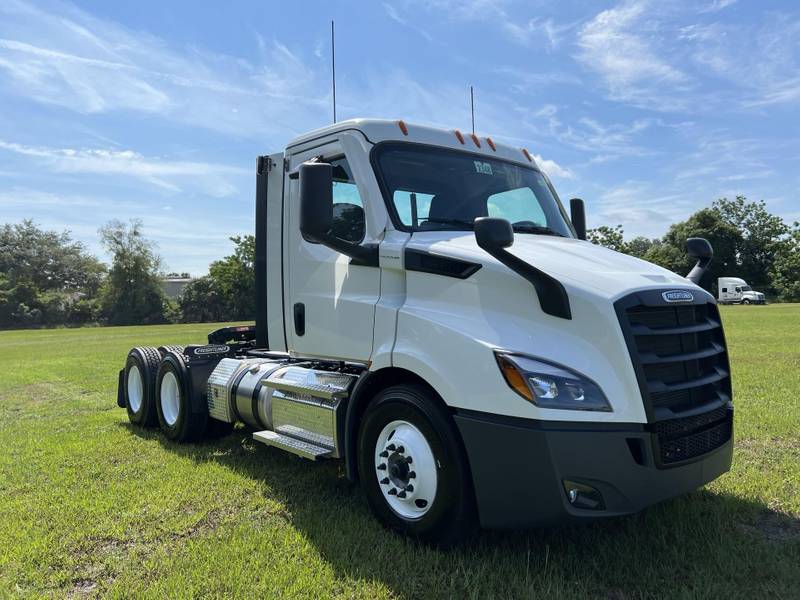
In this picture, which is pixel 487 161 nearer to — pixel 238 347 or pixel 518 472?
pixel 518 472

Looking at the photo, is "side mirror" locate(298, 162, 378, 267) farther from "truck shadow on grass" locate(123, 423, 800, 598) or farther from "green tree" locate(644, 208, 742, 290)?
"green tree" locate(644, 208, 742, 290)

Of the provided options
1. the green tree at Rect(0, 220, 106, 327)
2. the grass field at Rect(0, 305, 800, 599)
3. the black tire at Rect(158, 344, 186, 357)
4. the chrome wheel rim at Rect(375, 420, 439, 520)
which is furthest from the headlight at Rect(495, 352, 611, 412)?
the green tree at Rect(0, 220, 106, 327)

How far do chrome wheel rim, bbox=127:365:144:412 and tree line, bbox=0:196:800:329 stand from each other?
52.0 m

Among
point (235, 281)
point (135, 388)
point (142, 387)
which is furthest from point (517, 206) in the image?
point (235, 281)

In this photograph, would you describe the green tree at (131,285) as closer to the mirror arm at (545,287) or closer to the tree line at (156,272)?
the tree line at (156,272)

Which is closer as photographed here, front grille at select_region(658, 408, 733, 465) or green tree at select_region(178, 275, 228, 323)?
front grille at select_region(658, 408, 733, 465)

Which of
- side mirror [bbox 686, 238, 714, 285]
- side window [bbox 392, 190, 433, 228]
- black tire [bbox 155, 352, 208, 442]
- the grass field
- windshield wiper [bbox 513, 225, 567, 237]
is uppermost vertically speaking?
side window [bbox 392, 190, 433, 228]

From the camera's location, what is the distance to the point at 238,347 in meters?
7.02

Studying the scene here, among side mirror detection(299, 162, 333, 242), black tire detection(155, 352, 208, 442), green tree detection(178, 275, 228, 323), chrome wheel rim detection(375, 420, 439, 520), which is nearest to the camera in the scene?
chrome wheel rim detection(375, 420, 439, 520)

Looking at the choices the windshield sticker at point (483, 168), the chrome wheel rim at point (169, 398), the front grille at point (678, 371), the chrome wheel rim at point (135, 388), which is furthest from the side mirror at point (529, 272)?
the chrome wheel rim at point (135, 388)

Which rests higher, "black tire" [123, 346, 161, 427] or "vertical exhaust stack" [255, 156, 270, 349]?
"vertical exhaust stack" [255, 156, 270, 349]

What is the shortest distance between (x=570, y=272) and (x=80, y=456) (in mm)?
5461

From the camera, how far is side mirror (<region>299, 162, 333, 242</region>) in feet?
12.8

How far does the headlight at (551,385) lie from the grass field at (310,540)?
1005 millimetres
